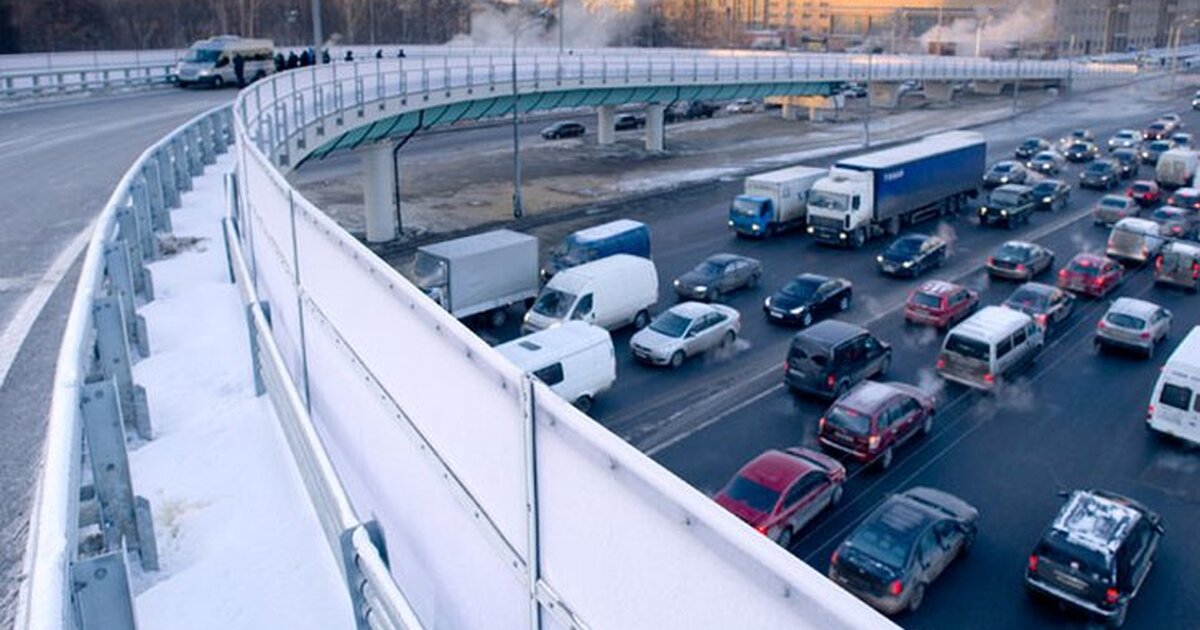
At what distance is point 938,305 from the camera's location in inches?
907

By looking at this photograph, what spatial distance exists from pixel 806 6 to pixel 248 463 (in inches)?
6035

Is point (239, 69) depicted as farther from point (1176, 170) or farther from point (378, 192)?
point (1176, 170)

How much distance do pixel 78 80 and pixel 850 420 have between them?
36969 mm

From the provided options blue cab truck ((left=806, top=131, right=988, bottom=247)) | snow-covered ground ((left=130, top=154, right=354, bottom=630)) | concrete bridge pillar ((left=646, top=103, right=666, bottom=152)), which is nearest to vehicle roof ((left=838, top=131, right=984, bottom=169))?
blue cab truck ((left=806, top=131, right=988, bottom=247))

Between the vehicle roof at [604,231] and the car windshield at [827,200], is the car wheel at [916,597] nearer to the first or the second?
the vehicle roof at [604,231]

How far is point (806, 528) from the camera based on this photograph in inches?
553

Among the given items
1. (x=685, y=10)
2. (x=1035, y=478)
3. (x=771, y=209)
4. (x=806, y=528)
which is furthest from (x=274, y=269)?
(x=685, y=10)

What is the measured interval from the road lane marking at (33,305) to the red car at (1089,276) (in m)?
23.9

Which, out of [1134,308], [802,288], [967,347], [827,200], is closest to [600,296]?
[802,288]

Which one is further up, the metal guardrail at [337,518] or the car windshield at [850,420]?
the metal guardrail at [337,518]

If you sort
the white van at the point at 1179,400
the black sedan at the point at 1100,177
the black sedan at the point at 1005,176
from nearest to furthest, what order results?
the white van at the point at 1179,400
the black sedan at the point at 1005,176
the black sedan at the point at 1100,177

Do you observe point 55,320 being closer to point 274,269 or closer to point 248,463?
point 274,269

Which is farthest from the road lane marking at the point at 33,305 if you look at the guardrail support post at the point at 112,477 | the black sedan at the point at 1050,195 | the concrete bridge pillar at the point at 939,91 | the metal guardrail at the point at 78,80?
the concrete bridge pillar at the point at 939,91

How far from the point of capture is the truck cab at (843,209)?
31234 mm
